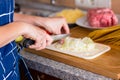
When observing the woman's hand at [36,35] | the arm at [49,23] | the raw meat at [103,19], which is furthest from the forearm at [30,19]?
the raw meat at [103,19]

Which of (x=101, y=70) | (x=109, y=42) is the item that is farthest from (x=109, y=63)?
(x=109, y=42)

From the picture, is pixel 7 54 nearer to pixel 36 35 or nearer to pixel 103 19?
pixel 36 35

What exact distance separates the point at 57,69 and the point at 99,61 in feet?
0.45

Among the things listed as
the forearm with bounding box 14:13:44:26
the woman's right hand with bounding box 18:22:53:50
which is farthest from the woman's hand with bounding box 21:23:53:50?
the forearm with bounding box 14:13:44:26

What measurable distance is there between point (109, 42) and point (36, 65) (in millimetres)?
283

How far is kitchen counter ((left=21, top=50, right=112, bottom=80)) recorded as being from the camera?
823 millimetres

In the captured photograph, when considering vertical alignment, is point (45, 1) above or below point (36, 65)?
above

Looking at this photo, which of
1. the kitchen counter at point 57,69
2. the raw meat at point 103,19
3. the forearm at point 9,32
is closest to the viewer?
the forearm at point 9,32

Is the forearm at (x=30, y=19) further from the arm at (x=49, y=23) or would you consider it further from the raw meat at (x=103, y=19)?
the raw meat at (x=103, y=19)

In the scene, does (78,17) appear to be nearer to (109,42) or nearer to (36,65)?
(109,42)

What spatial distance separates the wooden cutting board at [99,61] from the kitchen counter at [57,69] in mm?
13

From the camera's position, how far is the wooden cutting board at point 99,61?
802 millimetres

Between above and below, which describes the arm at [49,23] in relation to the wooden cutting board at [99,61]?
above

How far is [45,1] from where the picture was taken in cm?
157
